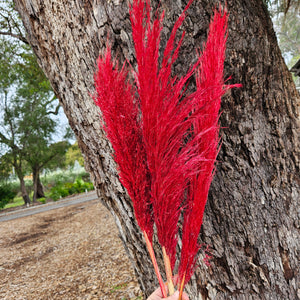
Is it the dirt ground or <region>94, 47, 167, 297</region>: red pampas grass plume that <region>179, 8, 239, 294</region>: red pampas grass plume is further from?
the dirt ground

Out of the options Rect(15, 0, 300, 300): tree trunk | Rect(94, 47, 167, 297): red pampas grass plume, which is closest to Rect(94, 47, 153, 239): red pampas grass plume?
Rect(94, 47, 167, 297): red pampas grass plume

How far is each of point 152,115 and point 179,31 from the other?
0.53 metres

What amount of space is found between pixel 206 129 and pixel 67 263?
18.4 ft

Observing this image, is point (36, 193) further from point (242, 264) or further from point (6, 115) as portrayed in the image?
point (242, 264)

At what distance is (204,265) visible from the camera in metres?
1.12

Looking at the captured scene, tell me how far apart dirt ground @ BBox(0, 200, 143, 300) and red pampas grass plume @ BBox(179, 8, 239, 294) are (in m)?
3.03

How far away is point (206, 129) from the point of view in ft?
2.62

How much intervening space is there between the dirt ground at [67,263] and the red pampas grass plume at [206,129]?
3.03m

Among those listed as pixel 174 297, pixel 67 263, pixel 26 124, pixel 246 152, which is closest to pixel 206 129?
pixel 246 152

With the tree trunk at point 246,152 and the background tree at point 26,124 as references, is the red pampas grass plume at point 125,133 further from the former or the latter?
the background tree at point 26,124

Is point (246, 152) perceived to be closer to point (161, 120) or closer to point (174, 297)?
point (161, 120)

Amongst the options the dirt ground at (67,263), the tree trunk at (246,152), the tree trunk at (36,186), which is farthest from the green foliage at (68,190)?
the tree trunk at (246,152)

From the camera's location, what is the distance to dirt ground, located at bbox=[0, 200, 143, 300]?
3.96m

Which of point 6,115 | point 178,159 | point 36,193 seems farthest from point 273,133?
point 36,193
